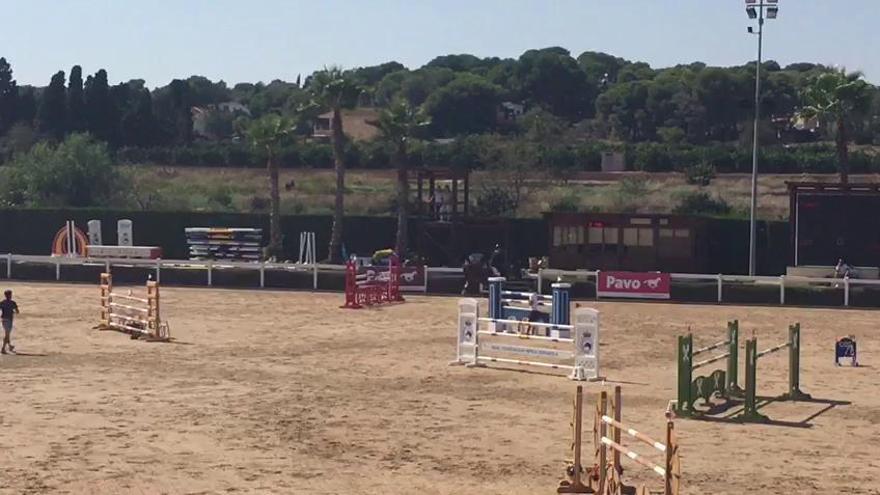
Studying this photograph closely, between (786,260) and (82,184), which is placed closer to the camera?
(786,260)

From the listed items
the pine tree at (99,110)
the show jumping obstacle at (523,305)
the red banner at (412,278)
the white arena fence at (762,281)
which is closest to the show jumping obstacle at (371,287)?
the red banner at (412,278)

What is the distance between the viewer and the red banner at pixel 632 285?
42.2 meters

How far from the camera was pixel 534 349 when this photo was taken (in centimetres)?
2594

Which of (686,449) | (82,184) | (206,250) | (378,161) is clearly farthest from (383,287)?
(378,161)

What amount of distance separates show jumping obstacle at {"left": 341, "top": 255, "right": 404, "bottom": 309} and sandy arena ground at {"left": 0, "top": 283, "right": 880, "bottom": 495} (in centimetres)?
415

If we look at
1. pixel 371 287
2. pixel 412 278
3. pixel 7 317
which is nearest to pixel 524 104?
pixel 412 278

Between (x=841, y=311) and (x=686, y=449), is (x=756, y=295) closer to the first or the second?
(x=841, y=311)

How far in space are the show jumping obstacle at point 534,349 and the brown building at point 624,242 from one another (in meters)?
19.7

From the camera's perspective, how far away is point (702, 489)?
15656 mm

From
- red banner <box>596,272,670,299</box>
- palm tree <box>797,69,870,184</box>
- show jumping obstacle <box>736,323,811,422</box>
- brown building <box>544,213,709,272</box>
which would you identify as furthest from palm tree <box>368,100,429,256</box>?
show jumping obstacle <box>736,323,811,422</box>

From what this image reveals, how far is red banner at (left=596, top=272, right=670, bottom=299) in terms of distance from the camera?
138 ft

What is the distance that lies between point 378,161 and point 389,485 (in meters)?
70.3

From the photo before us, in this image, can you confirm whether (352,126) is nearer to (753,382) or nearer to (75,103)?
(75,103)

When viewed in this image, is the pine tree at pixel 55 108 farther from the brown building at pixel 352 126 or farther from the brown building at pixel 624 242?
the brown building at pixel 624 242
